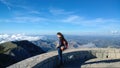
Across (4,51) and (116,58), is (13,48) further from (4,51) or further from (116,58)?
(116,58)

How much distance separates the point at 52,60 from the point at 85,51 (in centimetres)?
365

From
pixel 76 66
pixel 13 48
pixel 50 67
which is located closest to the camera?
pixel 50 67

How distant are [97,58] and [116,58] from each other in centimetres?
110

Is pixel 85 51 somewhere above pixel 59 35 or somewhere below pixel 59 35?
below

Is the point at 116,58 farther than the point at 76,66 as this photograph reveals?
Yes

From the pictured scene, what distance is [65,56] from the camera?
11.8m

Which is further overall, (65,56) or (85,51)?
(85,51)

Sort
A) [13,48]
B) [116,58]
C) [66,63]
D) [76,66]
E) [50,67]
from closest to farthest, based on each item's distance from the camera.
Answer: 1. [50,67]
2. [76,66]
3. [66,63]
4. [116,58]
5. [13,48]

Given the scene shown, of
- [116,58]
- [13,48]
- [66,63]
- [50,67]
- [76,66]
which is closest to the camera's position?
[50,67]

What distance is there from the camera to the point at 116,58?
1251 centimetres

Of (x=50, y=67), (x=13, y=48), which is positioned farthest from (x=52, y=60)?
(x=13, y=48)

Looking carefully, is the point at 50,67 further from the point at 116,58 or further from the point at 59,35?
the point at 116,58

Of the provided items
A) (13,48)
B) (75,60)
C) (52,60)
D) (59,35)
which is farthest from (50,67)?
(13,48)

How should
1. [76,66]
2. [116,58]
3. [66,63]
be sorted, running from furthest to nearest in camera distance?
[116,58]
[66,63]
[76,66]
